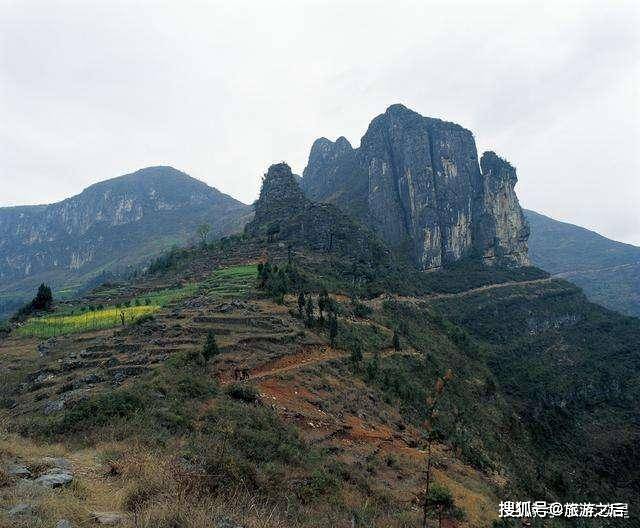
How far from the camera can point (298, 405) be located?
24.1m

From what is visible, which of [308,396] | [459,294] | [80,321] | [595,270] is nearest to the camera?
[308,396]

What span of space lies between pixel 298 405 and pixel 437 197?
425 ft

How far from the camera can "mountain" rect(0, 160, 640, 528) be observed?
10297 mm

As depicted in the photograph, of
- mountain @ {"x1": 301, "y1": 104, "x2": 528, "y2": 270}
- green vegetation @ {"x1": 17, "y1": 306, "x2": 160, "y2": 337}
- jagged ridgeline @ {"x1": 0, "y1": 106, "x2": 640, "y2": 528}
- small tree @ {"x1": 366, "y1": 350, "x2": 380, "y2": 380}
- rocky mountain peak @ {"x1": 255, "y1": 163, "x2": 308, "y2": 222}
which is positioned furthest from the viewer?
mountain @ {"x1": 301, "y1": 104, "x2": 528, "y2": 270}

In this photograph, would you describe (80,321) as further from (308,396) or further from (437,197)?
(437,197)

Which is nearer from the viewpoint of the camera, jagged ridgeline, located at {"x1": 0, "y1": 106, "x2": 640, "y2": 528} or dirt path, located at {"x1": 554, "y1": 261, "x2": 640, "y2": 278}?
jagged ridgeline, located at {"x1": 0, "y1": 106, "x2": 640, "y2": 528}

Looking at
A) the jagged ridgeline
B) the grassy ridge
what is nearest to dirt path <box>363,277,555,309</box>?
the jagged ridgeline

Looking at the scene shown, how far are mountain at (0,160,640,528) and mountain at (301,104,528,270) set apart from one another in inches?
2167

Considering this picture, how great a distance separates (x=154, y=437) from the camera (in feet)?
43.6

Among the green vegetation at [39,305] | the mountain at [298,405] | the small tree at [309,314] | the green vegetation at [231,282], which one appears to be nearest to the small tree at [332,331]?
the mountain at [298,405]

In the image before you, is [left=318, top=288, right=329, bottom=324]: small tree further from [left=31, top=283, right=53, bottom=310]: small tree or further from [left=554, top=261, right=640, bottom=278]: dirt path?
[left=554, top=261, right=640, bottom=278]: dirt path

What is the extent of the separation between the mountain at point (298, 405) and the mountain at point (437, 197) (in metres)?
55.0

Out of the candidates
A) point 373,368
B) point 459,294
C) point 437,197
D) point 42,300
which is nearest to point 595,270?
point 437,197

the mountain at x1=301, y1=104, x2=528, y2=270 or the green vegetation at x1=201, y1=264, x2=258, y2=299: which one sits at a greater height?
the mountain at x1=301, y1=104, x2=528, y2=270
